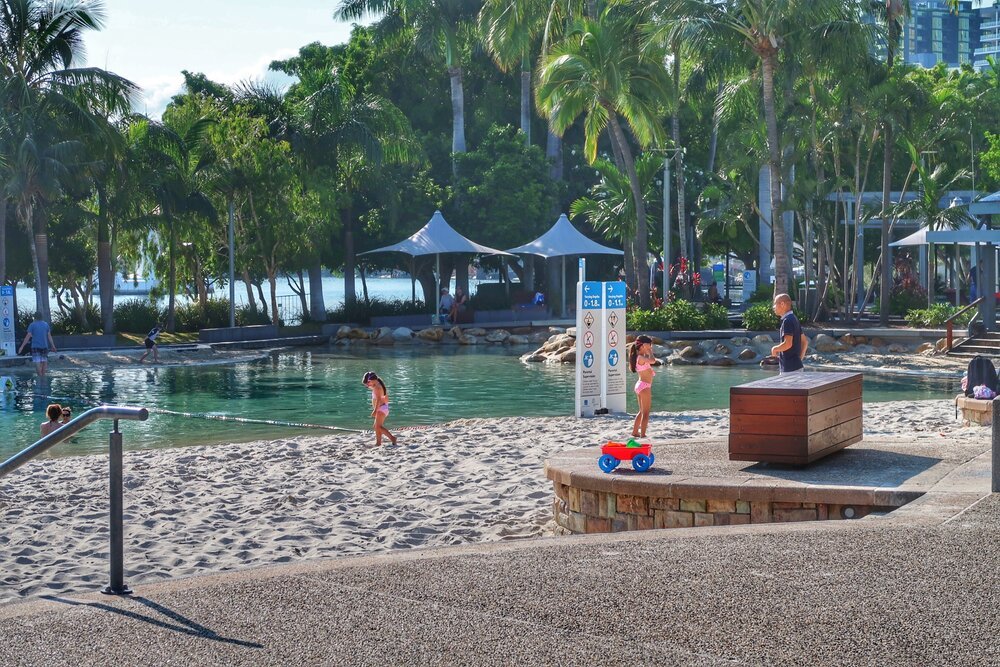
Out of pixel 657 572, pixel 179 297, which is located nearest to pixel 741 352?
pixel 657 572

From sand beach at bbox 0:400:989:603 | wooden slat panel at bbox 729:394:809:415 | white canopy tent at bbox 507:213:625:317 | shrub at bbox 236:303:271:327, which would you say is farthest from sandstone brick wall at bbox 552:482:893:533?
white canopy tent at bbox 507:213:625:317

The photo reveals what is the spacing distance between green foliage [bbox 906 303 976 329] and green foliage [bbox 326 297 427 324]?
1766 cm

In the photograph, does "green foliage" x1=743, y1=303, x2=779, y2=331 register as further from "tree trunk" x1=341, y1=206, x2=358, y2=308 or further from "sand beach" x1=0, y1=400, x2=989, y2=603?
"sand beach" x1=0, y1=400, x2=989, y2=603

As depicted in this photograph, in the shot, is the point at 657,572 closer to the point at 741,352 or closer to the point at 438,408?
the point at 438,408

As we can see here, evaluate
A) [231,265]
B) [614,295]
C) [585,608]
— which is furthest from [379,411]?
[231,265]

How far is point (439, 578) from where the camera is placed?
6.30 metres

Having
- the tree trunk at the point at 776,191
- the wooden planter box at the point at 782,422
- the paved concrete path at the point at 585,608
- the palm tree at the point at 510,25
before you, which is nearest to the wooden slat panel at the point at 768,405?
the wooden planter box at the point at 782,422

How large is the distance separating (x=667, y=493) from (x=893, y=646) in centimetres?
356

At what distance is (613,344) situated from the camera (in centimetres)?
1773

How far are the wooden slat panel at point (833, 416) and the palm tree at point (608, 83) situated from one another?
81.6 ft

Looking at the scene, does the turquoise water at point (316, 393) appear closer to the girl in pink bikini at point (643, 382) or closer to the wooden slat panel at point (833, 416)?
the girl in pink bikini at point (643, 382)

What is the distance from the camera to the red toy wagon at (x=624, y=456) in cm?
922

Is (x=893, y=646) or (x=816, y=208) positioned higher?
(x=816, y=208)

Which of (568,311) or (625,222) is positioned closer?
(625,222)
